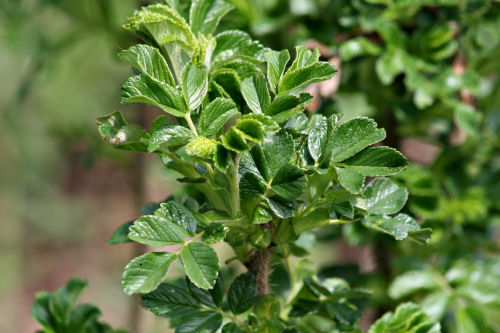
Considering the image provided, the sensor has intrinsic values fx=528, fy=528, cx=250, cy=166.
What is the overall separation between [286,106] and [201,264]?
11cm

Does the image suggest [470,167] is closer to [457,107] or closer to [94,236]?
[457,107]

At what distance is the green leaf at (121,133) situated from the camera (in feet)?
1.04

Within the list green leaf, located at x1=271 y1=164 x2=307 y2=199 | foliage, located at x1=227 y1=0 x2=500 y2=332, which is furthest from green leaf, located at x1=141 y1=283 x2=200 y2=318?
foliage, located at x1=227 y1=0 x2=500 y2=332

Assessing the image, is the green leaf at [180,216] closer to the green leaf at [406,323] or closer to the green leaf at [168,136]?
the green leaf at [168,136]

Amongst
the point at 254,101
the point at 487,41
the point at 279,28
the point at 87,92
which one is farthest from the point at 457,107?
the point at 87,92

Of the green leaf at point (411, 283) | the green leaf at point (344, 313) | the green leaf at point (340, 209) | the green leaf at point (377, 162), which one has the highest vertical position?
the green leaf at point (377, 162)

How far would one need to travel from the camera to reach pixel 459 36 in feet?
2.14

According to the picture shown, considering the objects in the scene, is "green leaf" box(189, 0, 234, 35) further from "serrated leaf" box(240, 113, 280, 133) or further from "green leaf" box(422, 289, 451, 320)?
"green leaf" box(422, 289, 451, 320)

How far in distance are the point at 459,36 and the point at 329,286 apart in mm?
382

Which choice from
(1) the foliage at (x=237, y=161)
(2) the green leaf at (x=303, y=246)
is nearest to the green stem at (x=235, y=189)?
(1) the foliage at (x=237, y=161)

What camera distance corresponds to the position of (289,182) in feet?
1.04

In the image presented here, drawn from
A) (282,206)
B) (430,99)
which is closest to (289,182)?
(282,206)

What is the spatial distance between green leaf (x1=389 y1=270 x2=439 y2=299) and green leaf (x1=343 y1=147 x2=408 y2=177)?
330mm

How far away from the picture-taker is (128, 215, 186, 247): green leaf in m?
0.31
